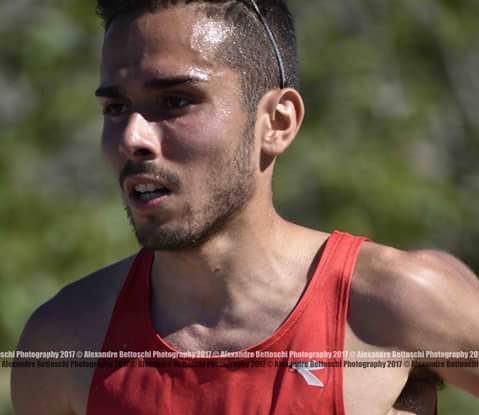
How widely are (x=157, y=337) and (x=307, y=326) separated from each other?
0.42 metres

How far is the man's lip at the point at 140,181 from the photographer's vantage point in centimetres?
280

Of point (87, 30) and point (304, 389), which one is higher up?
point (87, 30)

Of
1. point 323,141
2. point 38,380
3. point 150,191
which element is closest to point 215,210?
point 150,191

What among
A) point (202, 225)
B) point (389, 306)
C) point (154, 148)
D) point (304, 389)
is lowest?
point (304, 389)

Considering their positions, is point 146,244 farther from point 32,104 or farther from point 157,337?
point 32,104

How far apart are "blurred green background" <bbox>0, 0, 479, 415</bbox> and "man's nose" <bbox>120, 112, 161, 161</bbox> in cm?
345

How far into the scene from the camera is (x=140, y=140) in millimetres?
2799

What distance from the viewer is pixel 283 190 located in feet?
21.8

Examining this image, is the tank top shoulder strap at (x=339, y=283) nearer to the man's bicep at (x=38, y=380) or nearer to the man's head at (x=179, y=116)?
the man's head at (x=179, y=116)

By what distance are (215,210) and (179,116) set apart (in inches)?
10.6

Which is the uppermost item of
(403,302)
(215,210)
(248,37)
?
(248,37)

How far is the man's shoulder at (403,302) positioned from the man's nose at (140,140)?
0.63m

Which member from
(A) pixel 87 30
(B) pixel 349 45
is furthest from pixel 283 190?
(A) pixel 87 30

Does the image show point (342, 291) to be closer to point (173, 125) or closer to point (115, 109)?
point (173, 125)
